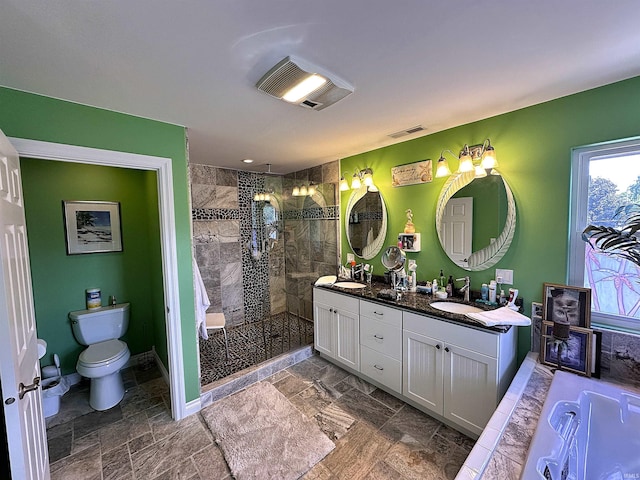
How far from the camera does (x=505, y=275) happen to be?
2.05m

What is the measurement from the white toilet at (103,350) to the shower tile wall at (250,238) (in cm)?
112

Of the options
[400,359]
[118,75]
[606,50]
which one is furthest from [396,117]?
[400,359]

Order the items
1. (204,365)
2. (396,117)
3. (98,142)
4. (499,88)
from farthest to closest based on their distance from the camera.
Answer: (204,365)
(396,117)
(98,142)
(499,88)

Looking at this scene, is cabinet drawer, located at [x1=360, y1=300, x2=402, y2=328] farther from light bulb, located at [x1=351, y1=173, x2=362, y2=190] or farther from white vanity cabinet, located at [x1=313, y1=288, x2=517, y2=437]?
light bulb, located at [x1=351, y1=173, x2=362, y2=190]

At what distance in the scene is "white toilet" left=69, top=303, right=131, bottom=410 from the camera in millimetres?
2199

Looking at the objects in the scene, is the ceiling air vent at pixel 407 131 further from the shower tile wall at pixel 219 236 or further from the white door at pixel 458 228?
the shower tile wall at pixel 219 236

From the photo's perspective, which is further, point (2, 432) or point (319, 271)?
point (319, 271)

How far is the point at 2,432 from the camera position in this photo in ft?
3.66

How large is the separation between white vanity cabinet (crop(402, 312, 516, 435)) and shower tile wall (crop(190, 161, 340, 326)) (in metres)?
1.61

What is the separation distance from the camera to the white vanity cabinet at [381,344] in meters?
2.23

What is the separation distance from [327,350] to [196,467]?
4.94 feet

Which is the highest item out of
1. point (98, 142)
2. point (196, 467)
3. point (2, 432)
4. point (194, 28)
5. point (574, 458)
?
point (194, 28)

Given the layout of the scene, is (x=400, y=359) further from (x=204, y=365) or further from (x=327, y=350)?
(x=204, y=365)

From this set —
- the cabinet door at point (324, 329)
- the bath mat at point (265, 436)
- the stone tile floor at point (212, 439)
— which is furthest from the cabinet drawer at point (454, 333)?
the bath mat at point (265, 436)
